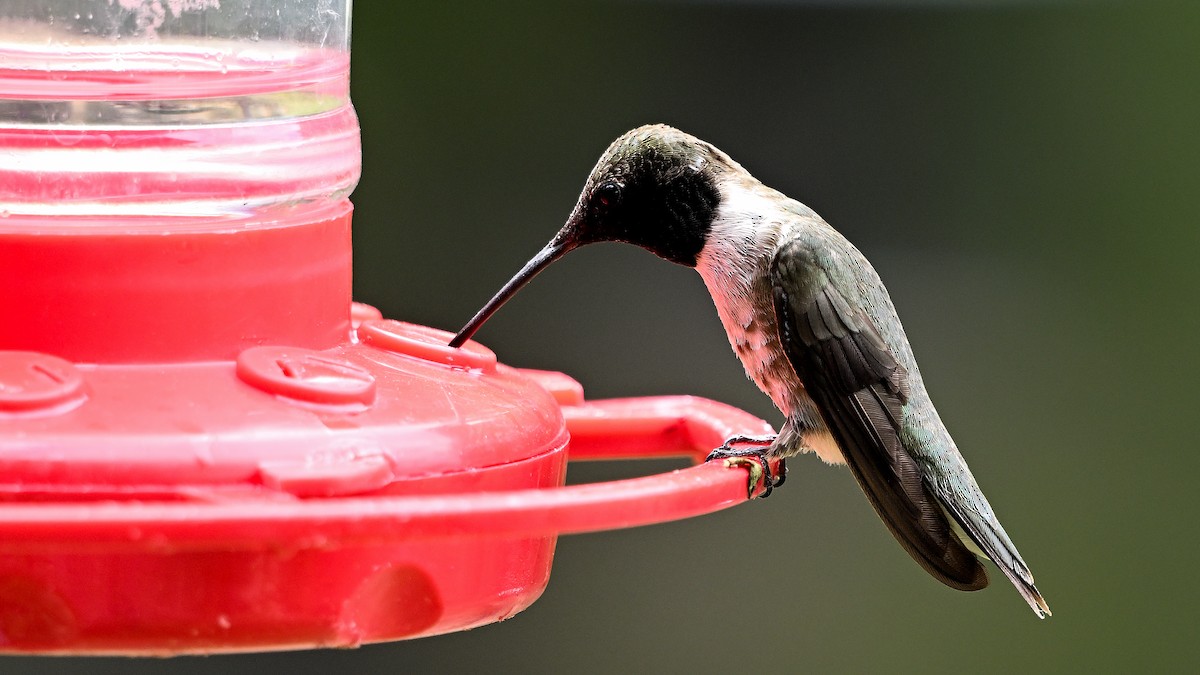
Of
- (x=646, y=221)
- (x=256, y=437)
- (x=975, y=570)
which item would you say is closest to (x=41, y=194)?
(x=256, y=437)

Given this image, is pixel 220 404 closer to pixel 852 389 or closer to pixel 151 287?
pixel 151 287

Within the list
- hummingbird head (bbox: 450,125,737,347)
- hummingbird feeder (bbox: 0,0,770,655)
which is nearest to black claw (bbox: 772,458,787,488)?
hummingbird head (bbox: 450,125,737,347)

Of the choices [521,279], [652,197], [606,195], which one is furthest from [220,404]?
[652,197]

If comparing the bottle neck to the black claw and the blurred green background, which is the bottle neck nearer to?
the black claw

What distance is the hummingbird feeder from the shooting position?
1773 mm

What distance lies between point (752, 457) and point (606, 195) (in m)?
0.75

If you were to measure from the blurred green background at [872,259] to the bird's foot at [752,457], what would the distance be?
2843mm

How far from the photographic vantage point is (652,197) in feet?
10.5

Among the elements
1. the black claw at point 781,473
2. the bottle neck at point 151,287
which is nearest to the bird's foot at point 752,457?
the black claw at point 781,473

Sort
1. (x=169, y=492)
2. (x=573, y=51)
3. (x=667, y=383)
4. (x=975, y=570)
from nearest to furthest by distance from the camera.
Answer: (x=169, y=492)
(x=975, y=570)
(x=667, y=383)
(x=573, y=51)

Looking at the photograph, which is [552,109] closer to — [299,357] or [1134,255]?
[1134,255]

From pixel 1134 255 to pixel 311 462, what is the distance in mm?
5327

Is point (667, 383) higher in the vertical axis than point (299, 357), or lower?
lower

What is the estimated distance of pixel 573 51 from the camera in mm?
6223
